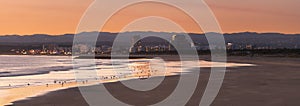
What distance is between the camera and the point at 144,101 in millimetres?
16078

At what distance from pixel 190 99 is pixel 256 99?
2539 millimetres

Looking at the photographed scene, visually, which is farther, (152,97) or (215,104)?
(152,97)

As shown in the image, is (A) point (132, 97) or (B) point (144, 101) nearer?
(B) point (144, 101)

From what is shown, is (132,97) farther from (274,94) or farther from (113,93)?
(274,94)

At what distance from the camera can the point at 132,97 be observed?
57.4 ft

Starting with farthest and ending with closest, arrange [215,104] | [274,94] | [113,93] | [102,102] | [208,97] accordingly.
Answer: [113,93]
[274,94]
[208,97]
[102,102]
[215,104]

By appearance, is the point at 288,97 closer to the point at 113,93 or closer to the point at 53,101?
the point at 113,93

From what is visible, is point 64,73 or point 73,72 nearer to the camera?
point 64,73

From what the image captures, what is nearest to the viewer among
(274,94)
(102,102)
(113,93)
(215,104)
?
(215,104)

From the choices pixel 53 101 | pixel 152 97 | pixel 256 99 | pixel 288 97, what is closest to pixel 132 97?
pixel 152 97

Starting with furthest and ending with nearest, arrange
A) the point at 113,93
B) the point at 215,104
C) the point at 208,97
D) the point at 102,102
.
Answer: the point at 113,93
the point at 208,97
the point at 102,102
the point at 215,104

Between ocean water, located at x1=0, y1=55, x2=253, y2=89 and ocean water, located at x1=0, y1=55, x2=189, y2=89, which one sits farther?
ocean water, located at x1=0, y1=55, x2=253, y2=89

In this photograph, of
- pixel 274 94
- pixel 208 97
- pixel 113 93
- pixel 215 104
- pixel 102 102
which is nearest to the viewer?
pixel 215 104

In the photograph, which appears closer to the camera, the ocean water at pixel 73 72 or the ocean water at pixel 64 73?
the ocean water at pixel 64 73
